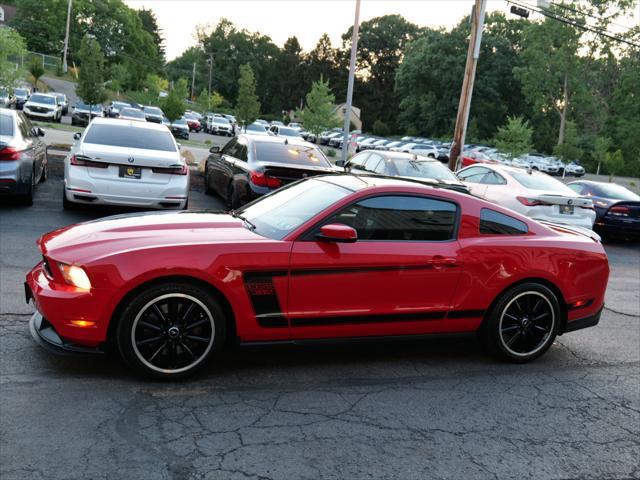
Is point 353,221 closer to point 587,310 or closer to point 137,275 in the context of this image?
point 137,275

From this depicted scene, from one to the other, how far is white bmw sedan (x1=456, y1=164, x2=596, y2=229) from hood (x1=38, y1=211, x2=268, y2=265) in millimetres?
8255

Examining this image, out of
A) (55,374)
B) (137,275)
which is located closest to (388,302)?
(137,275)

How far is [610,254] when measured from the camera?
12773mm

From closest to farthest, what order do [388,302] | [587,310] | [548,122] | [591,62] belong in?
[388,302], [587,310], [591,62], [548,122]

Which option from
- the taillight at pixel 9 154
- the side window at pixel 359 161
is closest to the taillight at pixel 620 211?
the side window at pixel 359 161

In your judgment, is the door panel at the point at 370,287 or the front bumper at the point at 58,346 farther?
the door panel at the point at 370,287

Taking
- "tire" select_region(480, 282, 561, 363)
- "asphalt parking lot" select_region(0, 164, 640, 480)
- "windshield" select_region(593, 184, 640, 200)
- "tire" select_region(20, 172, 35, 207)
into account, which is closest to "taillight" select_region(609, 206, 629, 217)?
"windshield" select_region(593, 184, 640, 200)

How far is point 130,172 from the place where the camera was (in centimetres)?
923

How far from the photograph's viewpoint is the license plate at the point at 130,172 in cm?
923

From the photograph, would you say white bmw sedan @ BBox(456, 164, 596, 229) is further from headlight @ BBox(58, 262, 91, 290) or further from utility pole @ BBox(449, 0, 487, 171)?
headlight @ BBox(58, 262, 91, 290)

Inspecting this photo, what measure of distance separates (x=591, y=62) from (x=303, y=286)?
214ft

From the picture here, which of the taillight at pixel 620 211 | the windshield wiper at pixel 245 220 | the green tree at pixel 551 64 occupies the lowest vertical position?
the taillight at pixel 620 211

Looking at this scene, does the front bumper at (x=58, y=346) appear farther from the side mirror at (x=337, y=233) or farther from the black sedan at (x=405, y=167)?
the black sedan at (x=405, y=167)

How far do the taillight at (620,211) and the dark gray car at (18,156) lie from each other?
39.0 feet
